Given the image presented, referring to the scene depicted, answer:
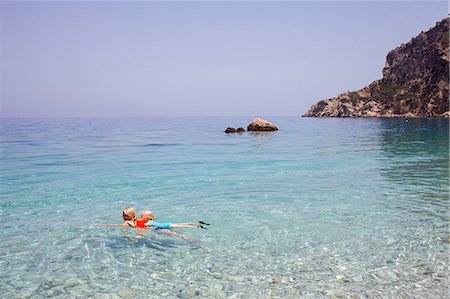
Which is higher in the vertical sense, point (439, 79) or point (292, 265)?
point (439, 79)

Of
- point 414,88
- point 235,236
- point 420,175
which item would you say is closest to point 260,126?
point 420,175

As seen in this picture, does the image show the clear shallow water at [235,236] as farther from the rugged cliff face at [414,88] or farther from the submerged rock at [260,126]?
the rugged cliff face at [414,88]

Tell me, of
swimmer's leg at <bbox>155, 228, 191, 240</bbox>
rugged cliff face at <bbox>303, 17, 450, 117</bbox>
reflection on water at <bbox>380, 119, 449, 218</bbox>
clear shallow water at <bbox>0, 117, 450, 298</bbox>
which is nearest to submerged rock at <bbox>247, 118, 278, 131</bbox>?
reflection on water at <bbox>380, 119, 449, 218</bbox>

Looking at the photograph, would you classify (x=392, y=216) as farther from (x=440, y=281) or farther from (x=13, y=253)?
(x=13, y=253)

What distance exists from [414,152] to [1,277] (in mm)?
32613

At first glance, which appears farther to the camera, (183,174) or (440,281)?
(183,174)

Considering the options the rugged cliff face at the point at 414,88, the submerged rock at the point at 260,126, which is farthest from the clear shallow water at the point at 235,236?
the rugged cliff face at the point at 414,88

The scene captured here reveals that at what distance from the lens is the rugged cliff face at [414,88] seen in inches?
5787

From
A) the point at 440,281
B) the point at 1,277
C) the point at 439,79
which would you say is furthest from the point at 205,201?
the point at 439,79

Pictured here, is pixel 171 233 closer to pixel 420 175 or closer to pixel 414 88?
pixel 420 175

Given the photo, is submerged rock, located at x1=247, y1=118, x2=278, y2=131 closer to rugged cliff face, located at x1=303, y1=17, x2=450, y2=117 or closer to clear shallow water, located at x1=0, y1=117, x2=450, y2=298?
clear shallow water, located at x1=0, y1=117, x2=450, y2=298

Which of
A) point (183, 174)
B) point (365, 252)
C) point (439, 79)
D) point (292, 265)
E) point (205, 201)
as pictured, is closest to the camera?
point (292, 265)

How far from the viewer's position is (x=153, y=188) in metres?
17.9

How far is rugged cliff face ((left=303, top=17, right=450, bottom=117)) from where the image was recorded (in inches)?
5787
